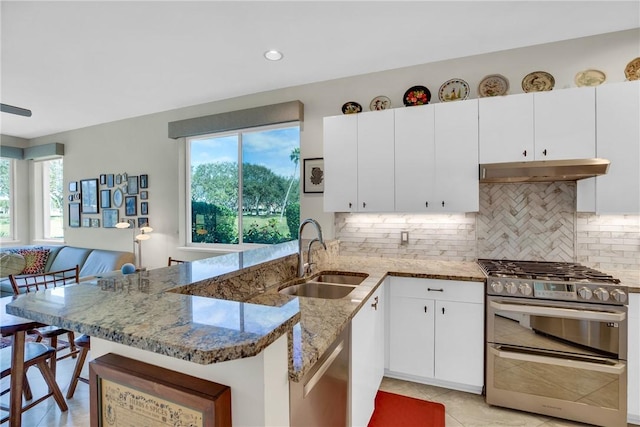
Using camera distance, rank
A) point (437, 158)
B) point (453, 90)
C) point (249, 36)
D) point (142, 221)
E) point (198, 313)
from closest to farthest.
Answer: point (198, 313)
point (249, 36)
point (437, 158)
point (453, 90)
point (142, 221)

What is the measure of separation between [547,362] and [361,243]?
166 centimetres

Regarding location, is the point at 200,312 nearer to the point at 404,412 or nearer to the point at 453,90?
the point at 404,412

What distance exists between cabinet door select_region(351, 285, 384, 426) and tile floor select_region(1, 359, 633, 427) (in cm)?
46

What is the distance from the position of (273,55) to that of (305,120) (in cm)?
77

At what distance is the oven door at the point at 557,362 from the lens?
1.84m

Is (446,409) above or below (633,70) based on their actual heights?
below

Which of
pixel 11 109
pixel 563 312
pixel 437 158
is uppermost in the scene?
pixel 11 109

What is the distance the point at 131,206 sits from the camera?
443 centimetres

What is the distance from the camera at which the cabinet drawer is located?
2.16 meters

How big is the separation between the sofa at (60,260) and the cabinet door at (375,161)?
3557mm

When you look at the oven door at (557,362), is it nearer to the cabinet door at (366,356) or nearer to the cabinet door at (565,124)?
the cabinet door at (366,356)

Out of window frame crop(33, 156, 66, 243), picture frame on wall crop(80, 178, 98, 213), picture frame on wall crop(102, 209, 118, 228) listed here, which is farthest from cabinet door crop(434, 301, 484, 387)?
window frame crop(33, 156, 66, 243)

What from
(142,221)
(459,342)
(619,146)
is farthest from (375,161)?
(142,221)

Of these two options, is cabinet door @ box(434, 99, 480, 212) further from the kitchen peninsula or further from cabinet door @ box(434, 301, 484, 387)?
the kitchen peninsula
